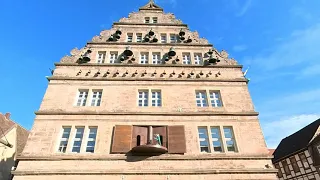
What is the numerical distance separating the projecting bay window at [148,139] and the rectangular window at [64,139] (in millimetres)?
2830

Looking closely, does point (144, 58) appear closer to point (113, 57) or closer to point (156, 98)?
point (113, 57)

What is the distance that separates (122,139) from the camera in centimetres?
1202

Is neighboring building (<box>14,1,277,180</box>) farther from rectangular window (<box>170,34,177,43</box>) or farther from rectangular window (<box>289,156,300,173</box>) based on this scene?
rectangular window (<box>289,156,300,173</box>)

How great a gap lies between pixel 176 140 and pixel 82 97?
7035mm

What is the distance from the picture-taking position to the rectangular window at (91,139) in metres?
12.0

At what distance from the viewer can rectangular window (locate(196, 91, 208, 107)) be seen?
14.0 m

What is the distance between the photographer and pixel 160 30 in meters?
18.3

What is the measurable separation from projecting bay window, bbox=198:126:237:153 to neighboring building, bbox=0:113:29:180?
57.1 feet

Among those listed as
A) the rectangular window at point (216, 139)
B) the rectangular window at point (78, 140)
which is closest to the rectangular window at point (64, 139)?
the rectangular window at point (78, 140)

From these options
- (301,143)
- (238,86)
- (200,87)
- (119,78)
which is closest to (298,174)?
(301,143)

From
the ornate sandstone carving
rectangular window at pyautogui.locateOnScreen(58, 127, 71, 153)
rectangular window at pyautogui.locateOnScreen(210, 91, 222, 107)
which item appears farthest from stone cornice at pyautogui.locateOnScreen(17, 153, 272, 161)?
the ornate sandstone carving

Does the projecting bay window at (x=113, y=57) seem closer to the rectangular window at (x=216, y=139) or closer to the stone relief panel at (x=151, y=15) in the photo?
the stone relief panel at (x=151, y=15)

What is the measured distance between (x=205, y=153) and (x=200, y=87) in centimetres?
471

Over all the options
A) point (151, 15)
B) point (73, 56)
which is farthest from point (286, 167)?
point (73, 56)
